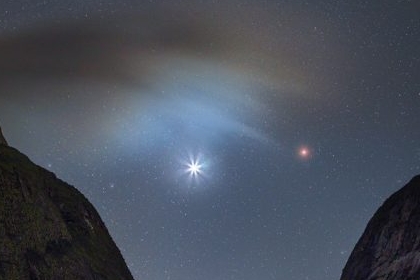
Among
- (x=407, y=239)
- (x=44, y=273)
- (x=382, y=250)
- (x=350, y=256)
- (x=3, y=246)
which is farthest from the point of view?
(x=350, y=256)

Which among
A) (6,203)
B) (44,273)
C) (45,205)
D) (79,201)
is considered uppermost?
(79,201)

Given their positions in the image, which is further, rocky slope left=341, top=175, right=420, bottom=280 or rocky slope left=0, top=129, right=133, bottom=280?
rocky slope left=341, top=175, right=420, bottom=280

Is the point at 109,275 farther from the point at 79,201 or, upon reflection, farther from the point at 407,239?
the point at 407,239

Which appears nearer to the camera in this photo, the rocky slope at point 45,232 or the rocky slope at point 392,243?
the rocky slope at point 45,232

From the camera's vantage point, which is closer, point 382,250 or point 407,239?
point 407,239

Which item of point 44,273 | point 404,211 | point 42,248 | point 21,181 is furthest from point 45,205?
point 404,211
